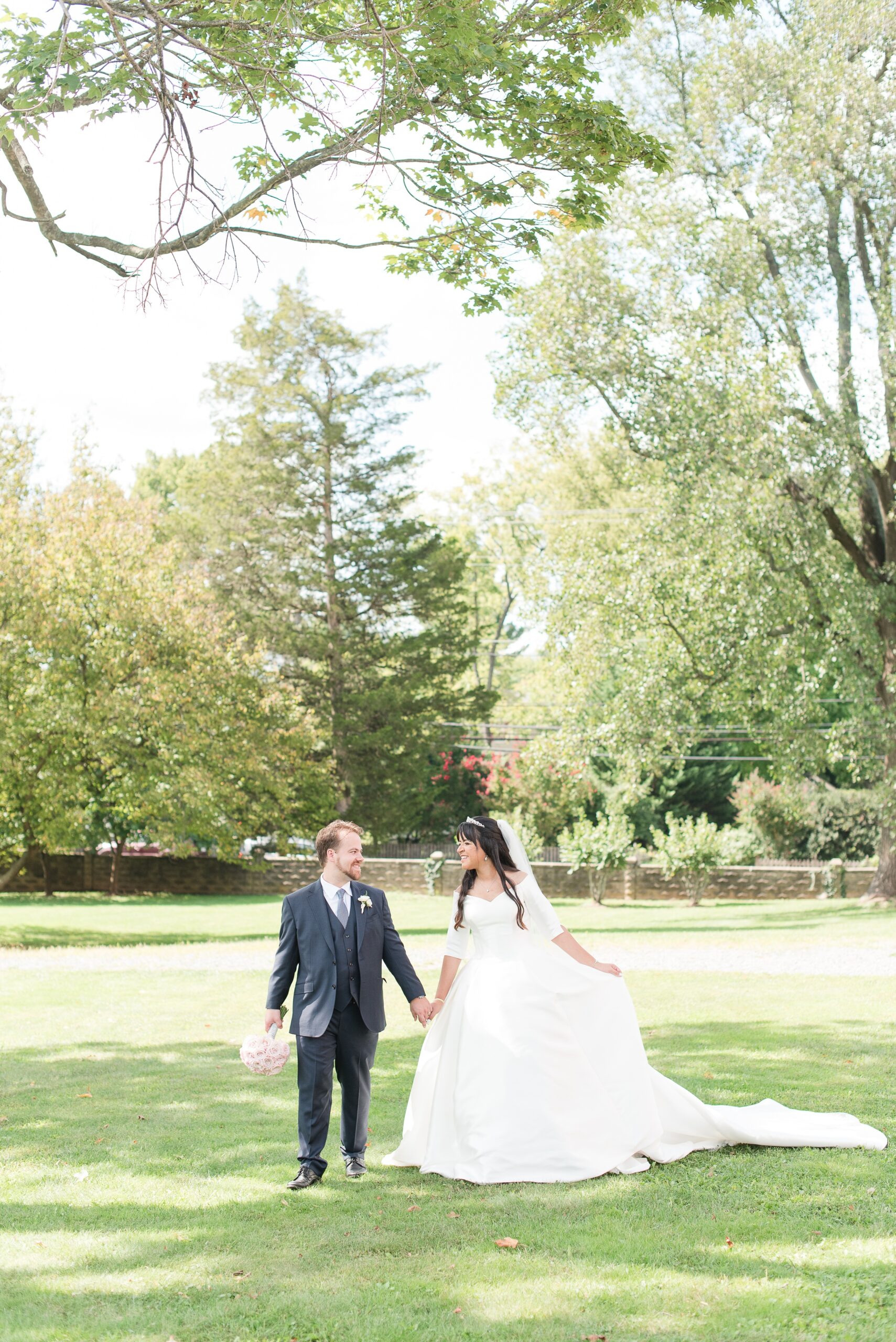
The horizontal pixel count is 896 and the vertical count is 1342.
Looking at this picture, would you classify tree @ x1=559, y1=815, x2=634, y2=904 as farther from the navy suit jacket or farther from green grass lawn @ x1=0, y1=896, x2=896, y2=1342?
the navy suit jacket

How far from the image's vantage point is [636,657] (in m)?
23.9

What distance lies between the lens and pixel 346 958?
19.6 feet

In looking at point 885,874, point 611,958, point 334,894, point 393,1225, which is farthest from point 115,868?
point 393,1225

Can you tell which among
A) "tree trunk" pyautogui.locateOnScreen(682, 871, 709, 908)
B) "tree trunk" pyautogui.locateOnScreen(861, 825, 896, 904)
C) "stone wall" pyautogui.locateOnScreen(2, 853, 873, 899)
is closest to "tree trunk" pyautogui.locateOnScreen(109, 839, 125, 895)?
"stone wall" pyautogui.locateOnScreen(2, 853, 873, 899)

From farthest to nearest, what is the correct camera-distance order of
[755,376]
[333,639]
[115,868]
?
[333,639]
[115,868]
[755,376]

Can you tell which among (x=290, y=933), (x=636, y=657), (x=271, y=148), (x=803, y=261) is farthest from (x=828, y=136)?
(x=290, y=933)

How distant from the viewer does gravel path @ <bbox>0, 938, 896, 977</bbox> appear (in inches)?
628

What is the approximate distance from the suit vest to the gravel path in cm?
979

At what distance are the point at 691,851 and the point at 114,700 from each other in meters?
14.5

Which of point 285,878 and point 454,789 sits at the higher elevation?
point 454,789

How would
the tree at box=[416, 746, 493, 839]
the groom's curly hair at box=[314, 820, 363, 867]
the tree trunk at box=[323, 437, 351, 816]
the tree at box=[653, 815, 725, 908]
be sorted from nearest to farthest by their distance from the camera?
the groom's curly hair at box=[314, 820, 363, 867] < the tree at box=[653, 815, 725, 908] < the tree trunk at box=[323, 437, 351, 816] < the tree at box=[416, 746, 493, 839]

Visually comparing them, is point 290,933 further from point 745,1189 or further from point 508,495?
point 508,495

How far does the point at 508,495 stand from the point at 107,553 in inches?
1181

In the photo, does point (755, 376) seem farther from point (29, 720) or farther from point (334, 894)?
point (334, 894)
